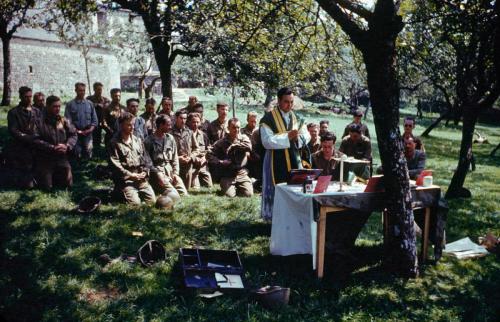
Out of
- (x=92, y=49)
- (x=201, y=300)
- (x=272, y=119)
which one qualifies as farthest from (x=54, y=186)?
(x=92, y=49)

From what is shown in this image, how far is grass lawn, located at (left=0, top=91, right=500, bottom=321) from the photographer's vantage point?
4.35 metres

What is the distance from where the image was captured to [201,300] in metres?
4.51

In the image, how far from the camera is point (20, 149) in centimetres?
834

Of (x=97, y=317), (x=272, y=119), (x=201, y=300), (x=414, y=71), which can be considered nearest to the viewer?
(x=97, y=317)

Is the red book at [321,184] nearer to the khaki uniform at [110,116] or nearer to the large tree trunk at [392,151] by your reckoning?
the large tree trunk at [392,151]

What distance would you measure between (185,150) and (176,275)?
4.80 meters

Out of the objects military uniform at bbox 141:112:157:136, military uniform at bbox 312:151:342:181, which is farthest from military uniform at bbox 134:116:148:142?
military uniform at bbox 312:151:342:181

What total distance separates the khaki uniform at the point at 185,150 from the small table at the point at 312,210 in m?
4.05

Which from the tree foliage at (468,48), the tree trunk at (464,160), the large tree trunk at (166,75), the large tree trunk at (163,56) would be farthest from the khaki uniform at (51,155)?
the tree trunk at (464,160)

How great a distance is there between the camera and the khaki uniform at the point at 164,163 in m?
8.42

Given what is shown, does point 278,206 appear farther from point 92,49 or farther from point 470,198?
point 92,49

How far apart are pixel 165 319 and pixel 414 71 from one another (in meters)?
12.1

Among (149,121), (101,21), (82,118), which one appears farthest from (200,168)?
(101,21)

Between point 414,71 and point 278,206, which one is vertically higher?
point 414,71
